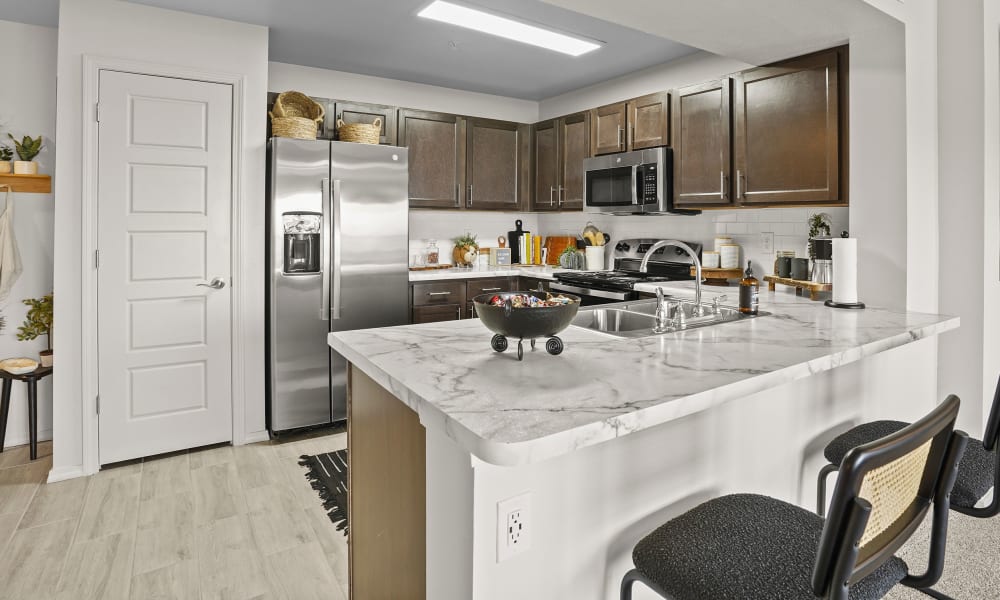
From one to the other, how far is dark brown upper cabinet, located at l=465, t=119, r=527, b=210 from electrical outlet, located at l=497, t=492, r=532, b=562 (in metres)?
3.67

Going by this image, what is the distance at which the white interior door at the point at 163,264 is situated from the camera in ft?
10.1

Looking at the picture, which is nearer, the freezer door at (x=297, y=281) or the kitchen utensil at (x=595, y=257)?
the freezer door at (x=297, y=281)

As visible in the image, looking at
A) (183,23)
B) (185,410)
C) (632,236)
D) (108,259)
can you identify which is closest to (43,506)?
(185,410)

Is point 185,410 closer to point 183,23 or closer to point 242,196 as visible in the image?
point 242,196

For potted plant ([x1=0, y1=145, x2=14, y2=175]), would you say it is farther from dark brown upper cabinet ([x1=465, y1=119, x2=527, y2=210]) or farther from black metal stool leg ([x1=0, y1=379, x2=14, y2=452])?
dark brown upper cabinet ([x1=465, y1=119, x2=527, y2=210])

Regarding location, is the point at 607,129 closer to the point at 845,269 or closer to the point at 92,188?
the point at 845,269

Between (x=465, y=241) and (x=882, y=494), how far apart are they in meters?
4.06

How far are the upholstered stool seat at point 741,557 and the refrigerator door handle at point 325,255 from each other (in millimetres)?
2763

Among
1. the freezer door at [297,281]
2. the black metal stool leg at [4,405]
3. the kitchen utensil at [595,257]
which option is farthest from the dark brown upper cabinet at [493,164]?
the black metal stool leg at [4,405]

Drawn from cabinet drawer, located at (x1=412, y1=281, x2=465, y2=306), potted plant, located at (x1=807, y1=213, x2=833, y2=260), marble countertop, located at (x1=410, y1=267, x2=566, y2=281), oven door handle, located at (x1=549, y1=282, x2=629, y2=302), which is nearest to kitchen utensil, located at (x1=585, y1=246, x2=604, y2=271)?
marble countertop, located at (x1=410, y1=267, x2=566, y2=281)

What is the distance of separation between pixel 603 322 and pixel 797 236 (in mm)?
1791

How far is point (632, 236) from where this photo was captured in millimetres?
4559

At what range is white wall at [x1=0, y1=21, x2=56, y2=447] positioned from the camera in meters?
3.33

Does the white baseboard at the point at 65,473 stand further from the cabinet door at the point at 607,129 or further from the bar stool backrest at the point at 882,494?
the cabinet door at the point at 607,129
